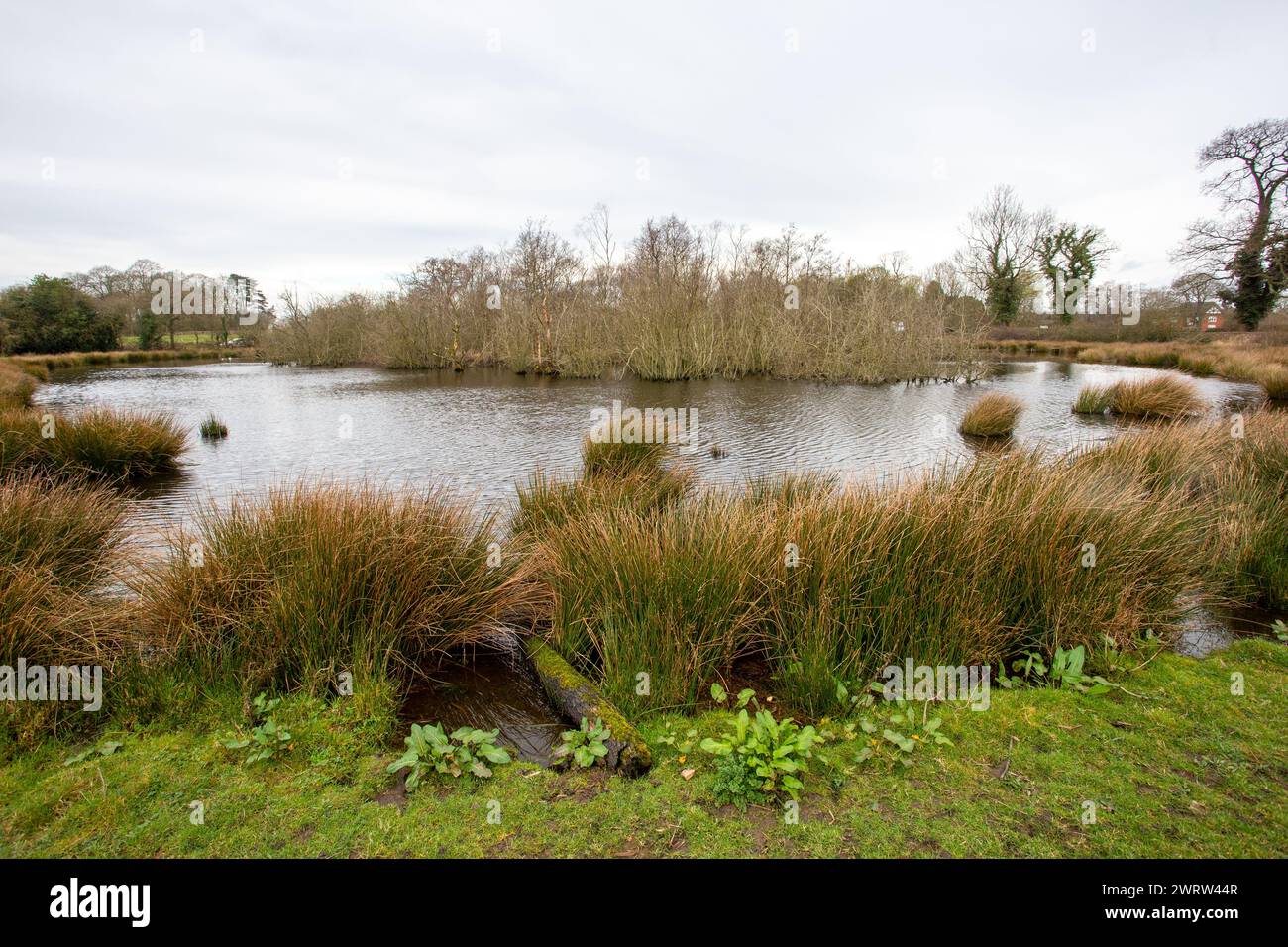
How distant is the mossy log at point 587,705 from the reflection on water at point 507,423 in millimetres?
2099

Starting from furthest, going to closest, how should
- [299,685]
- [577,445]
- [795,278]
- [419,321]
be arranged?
[419,321], [795,278], [577,445], [299,685]

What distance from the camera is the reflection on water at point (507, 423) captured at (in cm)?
1059

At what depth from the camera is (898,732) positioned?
3109 millimetres

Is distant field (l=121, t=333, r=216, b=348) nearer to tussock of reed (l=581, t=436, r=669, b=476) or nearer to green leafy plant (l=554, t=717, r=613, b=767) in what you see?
tussock of reed (l=581, t=436, r=669, b=476)

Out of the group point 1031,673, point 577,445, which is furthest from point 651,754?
point 577,445

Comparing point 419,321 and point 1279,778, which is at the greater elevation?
point 419,321

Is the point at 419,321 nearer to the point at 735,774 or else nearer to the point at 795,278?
the point at 795,278

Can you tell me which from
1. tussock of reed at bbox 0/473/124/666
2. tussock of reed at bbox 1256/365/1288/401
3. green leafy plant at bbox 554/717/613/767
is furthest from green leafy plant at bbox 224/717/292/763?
tussock of reed at bbox 1256/365/1288/401

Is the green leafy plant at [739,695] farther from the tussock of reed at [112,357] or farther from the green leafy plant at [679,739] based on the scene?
the tussock of reed at [112,357]

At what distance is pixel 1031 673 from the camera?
401 cm

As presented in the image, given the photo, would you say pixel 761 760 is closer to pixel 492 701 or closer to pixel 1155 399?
pixel 492 701

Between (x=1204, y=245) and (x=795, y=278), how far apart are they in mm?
20151

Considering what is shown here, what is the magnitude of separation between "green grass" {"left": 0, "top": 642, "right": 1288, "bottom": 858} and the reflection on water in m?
2.71

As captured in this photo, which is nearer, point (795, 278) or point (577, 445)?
point (577, 445)
